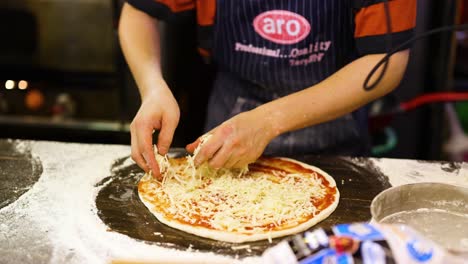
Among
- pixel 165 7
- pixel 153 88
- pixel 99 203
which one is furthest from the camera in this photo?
pixel 165 7

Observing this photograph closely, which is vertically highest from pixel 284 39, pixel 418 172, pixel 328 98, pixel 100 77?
pixel 284 39

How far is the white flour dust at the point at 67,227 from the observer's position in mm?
1379

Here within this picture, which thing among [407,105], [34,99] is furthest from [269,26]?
[34,99]

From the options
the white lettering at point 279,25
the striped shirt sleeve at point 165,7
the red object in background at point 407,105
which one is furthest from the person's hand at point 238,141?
the red object in background at point 407,105

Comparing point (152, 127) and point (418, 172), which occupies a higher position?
point (152, 127)

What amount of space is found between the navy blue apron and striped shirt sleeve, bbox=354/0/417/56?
11cm

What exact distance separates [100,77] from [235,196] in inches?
74.3

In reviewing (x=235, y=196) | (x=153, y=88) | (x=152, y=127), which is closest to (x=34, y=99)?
(x=153, y=88)

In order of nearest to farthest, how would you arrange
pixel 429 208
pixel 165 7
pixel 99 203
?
pixel 429 208 → pixel 99 203 → pixel 165 7

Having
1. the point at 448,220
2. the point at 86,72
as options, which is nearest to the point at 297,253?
the point at 448,220

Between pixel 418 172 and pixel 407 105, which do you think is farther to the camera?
pixel 407 105

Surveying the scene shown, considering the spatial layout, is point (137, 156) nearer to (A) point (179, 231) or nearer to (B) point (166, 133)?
(B) point (166, 133)

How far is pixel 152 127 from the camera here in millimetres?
1754

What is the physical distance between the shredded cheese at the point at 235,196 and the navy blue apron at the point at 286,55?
347mm
